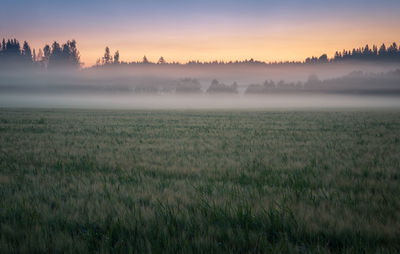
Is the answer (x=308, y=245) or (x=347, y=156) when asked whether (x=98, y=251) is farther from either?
(x=347, y=156)

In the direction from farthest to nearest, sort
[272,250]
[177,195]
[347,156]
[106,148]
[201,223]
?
[106,148] → [347,156] → [177,195] → [201,223] → [272,250]

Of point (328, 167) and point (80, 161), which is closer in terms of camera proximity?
point (328, 167)

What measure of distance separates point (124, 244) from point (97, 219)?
3.22 ft

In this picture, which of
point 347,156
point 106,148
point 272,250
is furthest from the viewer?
point 106,148

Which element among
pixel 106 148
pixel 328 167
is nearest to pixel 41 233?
pixel 328 167

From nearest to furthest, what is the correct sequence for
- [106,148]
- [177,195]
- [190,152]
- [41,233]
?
[41,233], [177,195], [190,152], [106,148]

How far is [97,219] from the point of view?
3.66m

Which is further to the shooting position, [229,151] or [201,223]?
[229,151]

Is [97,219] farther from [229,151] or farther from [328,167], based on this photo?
[229,151]

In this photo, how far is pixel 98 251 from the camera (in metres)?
2.74

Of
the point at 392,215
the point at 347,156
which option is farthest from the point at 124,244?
the point at 347,156

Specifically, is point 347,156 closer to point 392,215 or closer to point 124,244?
point 392,215

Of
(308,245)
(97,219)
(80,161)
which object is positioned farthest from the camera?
(80,161)

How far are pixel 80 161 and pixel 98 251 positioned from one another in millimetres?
6242
